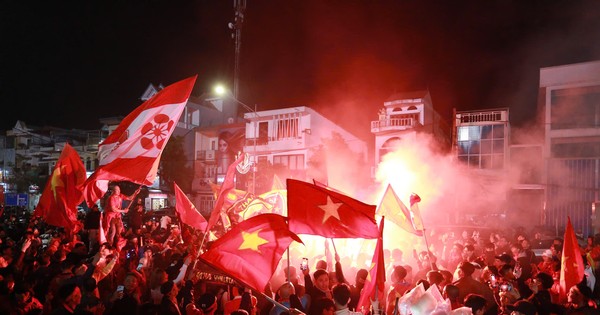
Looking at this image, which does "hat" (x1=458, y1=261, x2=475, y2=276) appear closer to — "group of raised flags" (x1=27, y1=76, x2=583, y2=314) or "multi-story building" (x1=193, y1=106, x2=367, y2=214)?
"group of raised flags" (x1=27, y1=76, x2=583, y2=314)

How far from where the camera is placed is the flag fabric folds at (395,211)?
28.9 feet

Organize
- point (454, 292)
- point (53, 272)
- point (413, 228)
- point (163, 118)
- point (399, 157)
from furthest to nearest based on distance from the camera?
point (399, 157), point (413, 228), point (163, 118), point (53, 272), point (454, 292)

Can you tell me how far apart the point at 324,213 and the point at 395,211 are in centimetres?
359

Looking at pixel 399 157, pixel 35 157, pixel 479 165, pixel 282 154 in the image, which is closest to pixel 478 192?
pixel 479 165

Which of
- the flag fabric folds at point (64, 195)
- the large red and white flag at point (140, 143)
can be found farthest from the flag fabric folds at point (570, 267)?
the flag fabric folds at point (64, 195)

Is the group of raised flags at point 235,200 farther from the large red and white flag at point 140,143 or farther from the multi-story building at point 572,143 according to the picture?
the multi-story building at point 572,143

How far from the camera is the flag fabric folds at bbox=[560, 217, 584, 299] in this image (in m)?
6.34

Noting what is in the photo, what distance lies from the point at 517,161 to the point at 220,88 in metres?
19.6

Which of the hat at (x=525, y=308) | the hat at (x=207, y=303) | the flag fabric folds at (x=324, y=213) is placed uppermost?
the flag fabric folds at (x=324, y=213)

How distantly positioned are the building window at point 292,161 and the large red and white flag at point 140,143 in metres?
26.6

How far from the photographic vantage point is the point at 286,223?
558 cm

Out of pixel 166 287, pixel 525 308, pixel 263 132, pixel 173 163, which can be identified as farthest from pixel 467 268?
pixel 173 163

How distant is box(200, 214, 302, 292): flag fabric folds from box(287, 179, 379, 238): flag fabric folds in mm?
317

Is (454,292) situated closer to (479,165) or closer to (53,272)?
(53,272)
